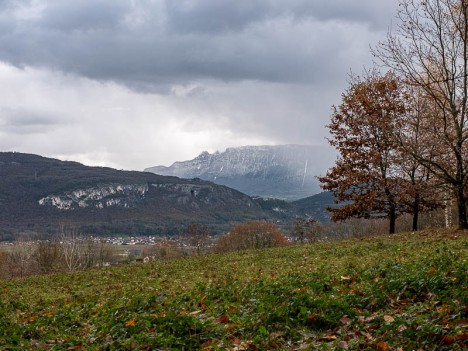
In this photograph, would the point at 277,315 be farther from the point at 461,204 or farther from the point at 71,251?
the point at 71,251

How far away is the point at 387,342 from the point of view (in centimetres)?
820

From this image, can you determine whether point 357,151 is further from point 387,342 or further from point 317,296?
point 387,342

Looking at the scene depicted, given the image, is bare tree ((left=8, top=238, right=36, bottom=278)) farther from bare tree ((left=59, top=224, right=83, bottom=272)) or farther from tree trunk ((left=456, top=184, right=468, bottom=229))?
tree trunk ((left=456, top=184, right=468, bottom=229))

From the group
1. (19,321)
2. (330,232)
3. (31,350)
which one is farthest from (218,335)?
(330,232)

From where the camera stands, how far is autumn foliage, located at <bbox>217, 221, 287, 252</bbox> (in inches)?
4535

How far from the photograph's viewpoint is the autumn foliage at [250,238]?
378 ft

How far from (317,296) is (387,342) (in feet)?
12.1

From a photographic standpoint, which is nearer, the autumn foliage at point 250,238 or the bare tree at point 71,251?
the bare tree at point 71,251

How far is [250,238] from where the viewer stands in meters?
120

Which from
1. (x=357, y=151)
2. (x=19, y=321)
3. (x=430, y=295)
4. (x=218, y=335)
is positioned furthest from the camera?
(x=357, y=151)

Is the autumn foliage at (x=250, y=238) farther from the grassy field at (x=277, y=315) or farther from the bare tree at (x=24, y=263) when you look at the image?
the grassy field at (x=277, y=315)

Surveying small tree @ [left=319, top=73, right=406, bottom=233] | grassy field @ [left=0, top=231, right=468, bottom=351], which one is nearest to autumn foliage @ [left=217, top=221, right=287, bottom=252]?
small tree @ [left=319, top=73, right=406, bottom=233]

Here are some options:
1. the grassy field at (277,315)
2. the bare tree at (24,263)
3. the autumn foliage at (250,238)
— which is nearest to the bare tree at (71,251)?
the bare tree at (24,263)

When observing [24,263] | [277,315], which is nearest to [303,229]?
[24,263]
